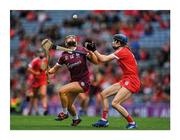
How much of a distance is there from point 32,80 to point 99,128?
740 centimetres

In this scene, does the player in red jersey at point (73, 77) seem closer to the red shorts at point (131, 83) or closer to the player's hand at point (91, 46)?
the player's hand at point (91, 46)

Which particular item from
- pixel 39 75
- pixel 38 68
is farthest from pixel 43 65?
pixel 39 75

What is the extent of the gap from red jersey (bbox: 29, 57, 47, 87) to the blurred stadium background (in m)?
3.55

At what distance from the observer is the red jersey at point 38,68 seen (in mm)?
22625

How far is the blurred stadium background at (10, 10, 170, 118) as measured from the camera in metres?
27.1

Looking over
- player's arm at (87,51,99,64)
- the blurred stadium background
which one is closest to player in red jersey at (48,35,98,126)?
player's arm at (87,51,99,64)

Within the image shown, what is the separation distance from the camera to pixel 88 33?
98.8ft

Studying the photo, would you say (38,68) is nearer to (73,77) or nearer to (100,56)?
(73,77)

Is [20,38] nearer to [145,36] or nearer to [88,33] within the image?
[88,33]

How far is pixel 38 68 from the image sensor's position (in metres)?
22.8

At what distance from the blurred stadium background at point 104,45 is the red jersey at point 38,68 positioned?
355 centimetres

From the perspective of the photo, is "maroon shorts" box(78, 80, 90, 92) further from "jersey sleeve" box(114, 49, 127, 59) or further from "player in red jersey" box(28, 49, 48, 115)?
"player in red jersey" box(28, 49, 48, 115)

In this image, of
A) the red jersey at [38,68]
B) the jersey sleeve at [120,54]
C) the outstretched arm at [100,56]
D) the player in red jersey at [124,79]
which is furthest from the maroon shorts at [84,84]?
the red jersey at [38,68]
